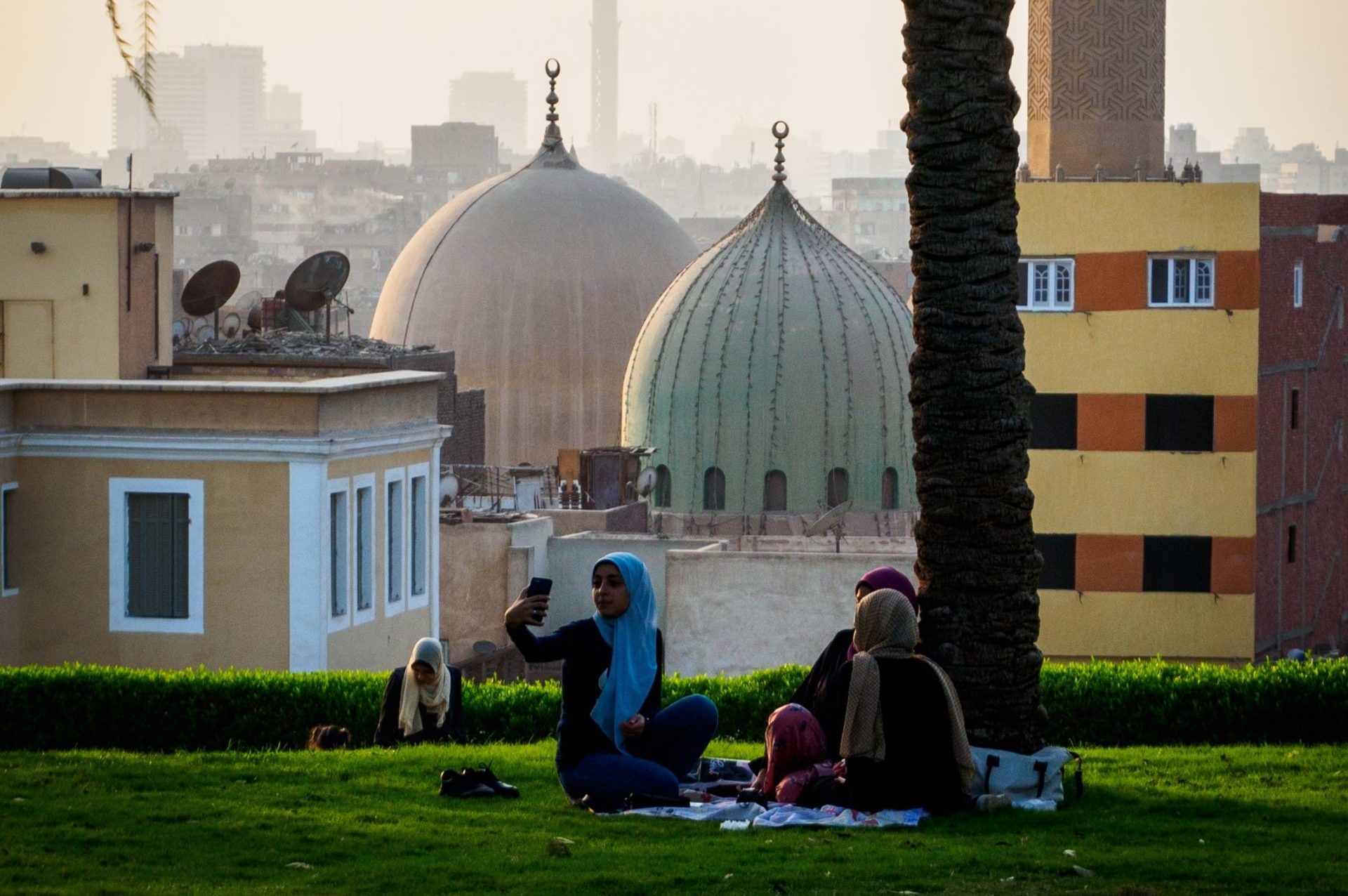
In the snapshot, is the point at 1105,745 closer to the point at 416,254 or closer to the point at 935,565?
the point at 935,565

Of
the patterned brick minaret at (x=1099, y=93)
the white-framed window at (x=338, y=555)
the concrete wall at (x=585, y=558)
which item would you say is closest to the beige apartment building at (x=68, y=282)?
the white-framed window at (x=338, y=555)

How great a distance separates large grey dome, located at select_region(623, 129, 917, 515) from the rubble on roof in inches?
199

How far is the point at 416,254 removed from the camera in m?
56.8

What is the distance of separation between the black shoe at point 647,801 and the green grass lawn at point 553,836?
7.1 inches

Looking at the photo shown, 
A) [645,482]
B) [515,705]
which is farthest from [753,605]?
[515,705]

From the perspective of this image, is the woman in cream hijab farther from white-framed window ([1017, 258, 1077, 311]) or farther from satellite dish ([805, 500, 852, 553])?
satellite dish ([805, 500, 852, 553])

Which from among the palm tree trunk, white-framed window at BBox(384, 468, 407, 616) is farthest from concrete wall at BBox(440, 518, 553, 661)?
the palm tree trunk

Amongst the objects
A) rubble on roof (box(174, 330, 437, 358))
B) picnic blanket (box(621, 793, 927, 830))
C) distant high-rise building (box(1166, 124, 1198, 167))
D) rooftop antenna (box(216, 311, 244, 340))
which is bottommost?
picnic blanket (box(621, 793, 927, 830))

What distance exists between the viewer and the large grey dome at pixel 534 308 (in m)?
55.4

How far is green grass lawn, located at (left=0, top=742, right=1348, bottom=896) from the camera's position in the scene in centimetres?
831

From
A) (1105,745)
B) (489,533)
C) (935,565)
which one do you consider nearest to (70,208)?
(489,533)

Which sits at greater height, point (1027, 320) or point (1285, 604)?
point (1027, 320)

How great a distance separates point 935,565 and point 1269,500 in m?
23.1

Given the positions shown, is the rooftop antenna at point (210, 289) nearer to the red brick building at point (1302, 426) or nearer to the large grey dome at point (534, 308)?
the red brick building at point (1302, 426)
